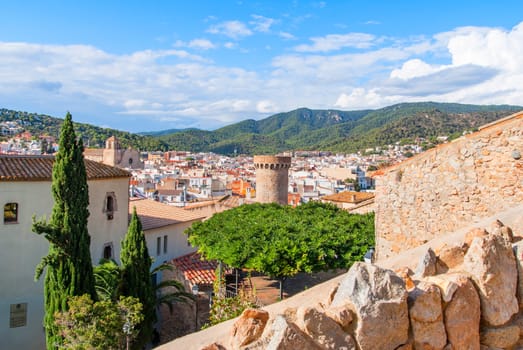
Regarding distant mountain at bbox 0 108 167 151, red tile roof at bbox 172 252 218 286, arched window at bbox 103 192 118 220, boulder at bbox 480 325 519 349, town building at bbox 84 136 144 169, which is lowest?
red tile roof at bbox 172 252 218 286

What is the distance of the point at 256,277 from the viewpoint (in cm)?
1788

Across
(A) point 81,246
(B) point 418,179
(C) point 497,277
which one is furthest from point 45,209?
(C) point 497,277

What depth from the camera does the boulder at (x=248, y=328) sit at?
2.14 meters

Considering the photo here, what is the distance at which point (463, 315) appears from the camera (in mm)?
2363

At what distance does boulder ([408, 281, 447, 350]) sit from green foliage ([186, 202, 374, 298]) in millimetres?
9818

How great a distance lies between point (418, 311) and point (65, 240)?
10221 mm

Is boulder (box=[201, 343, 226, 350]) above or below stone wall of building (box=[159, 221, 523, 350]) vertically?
below

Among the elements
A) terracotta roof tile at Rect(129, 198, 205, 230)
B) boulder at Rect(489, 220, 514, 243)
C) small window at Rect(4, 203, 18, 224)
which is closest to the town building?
terracotta roof tile at Rect(129, 198, 205, 230)

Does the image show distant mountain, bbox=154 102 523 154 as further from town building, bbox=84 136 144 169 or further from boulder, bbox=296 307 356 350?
boulder, bbox=296 307 356 350

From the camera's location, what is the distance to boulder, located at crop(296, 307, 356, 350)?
2057 millimetres

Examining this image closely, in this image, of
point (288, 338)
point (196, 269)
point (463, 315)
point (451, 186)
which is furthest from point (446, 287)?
point (196, 269)

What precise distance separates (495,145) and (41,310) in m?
14.7

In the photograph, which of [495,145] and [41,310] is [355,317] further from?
[41,310]

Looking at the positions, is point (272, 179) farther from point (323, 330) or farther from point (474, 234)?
point (323, 330)
